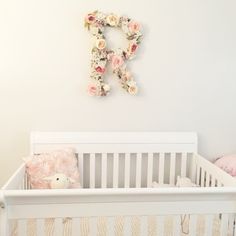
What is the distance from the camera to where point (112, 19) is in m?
2.00

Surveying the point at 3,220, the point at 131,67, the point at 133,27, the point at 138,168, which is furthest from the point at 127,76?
the point at 3,220

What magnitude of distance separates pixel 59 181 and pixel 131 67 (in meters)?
0.90

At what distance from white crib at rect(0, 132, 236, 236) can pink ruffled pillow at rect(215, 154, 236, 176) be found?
132 mm

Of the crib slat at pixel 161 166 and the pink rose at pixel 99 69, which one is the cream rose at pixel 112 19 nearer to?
the pink rose at pixel 99 69

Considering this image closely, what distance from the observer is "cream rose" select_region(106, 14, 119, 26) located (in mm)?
1995

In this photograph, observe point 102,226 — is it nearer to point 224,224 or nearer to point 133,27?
point 224,224

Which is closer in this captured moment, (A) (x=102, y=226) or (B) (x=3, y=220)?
(B) (x=3, y=220)

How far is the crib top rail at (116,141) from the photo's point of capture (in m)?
2.01

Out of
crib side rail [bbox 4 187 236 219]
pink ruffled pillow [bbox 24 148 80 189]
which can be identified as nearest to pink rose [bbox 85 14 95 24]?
pink ruffled pillow [bbox 24 148 80 189]

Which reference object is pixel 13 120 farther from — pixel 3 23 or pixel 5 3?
pixel 5 3

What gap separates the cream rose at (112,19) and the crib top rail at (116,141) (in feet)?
2.37

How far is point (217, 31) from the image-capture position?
214cm

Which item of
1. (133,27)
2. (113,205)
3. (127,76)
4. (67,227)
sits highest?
(133,27)

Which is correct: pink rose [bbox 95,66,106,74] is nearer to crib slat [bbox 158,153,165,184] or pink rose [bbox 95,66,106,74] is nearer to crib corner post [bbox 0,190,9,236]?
crib slat [bbox 158,153,165,184]
